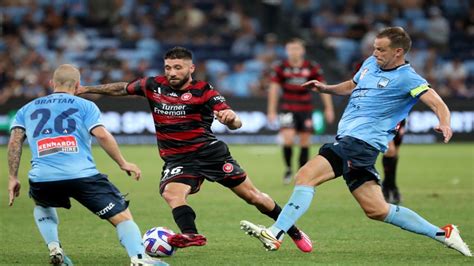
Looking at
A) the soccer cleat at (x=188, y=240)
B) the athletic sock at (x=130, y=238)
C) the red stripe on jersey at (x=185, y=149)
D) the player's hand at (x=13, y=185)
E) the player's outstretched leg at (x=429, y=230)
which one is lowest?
the player's outstretched leg at (x=429, y=230)

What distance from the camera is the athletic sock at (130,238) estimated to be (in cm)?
764

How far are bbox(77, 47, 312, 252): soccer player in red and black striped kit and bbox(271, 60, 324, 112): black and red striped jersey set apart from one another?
24.4 ft

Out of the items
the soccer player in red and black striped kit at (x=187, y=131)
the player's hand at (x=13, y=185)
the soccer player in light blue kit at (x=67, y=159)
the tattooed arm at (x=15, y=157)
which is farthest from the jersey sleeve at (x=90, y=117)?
the soccer player in red and black striped kit at (x=187, y=131)

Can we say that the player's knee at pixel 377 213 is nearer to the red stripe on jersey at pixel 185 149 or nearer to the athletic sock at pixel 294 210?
the athletic sock at pixel 294 210

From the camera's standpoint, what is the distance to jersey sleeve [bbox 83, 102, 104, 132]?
7907 mm

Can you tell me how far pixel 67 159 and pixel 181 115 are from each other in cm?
158

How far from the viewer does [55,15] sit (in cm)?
2853

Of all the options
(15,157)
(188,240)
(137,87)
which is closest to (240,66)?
(137,87)

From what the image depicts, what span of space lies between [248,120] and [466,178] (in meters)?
8.99

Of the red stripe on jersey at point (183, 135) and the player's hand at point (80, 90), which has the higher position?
the player's hand at point (80, 90)

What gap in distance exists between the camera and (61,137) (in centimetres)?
788

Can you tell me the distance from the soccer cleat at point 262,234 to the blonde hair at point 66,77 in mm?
1912

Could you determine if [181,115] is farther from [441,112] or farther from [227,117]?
[441,112]

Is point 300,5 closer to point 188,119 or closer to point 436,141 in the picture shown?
point 436,141
